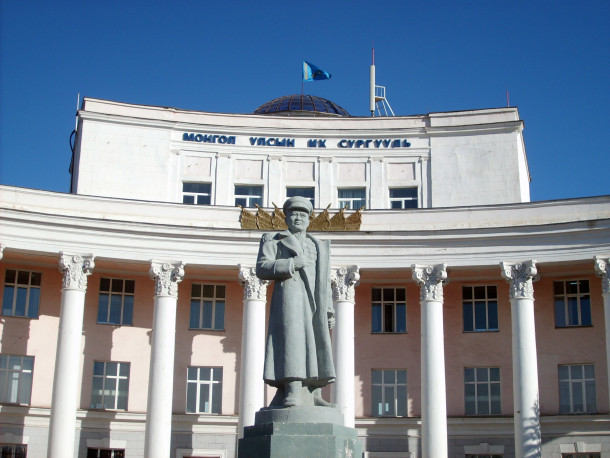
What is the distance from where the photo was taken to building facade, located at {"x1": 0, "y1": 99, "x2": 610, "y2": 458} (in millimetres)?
42969

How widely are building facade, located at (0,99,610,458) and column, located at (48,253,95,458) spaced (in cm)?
9

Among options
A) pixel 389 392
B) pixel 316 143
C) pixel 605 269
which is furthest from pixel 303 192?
pixel 605 269

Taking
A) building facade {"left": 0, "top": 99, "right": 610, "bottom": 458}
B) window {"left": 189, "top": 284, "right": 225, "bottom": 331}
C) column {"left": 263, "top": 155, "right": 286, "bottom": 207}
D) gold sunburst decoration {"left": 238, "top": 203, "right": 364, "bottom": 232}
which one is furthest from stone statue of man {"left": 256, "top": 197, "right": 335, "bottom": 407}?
column {"left": 263, "top": 155, "right": 286, "bottom": 207}

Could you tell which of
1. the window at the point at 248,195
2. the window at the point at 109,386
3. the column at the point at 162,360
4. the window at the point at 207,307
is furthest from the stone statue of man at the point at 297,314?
the window at the point at 248,195

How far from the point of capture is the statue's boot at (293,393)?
15.6m

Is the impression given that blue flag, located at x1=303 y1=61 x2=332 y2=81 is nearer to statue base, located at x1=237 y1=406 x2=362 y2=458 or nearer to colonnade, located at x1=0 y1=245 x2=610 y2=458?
colonnade, located at x1=0 y1=245 x2=610 y2=458

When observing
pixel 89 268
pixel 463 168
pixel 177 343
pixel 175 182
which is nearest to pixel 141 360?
pixel 177 343

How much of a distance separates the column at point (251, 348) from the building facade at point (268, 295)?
89 mm

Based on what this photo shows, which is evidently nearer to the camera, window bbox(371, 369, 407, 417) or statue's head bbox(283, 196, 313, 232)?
statue's head bbox(283, 196, 313, 232)

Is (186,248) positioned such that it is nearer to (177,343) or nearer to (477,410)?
(177,343)

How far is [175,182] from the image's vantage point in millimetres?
50500

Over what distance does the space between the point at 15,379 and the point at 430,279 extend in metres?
19.3

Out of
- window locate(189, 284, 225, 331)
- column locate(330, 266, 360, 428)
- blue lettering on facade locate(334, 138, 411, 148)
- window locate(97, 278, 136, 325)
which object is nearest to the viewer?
column locate(330, 266, 360, 428)

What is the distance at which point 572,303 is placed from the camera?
46.2 meters
